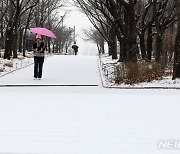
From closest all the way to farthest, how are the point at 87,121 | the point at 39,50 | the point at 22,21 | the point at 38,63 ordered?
the point at 87,121, the point at 39,50, the point at 38,63, the point at 22,21

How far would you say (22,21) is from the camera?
40.8 metres

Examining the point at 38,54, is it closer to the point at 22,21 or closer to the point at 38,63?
the point at 38,63

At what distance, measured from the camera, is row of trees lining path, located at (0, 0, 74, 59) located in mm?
26958

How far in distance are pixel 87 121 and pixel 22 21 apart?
114 feet

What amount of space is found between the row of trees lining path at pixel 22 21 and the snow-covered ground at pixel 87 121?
15.3 metres

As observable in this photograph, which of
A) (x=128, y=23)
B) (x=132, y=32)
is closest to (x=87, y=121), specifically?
(x=132, y=32)

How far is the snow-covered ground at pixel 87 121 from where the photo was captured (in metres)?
5.79

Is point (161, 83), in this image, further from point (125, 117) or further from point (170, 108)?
point (125, 117)

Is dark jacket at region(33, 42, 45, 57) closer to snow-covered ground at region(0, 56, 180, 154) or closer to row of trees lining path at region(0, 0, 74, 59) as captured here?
snow-covered ground at region(0, 56, 180, 154)

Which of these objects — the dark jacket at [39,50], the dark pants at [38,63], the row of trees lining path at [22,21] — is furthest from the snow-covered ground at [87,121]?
the row of trees lining path at [22,21]

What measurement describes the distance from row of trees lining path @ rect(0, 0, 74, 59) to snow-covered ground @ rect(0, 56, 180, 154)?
50.2ft

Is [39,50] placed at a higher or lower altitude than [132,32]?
lower

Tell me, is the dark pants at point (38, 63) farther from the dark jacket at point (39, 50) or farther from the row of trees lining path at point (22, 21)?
the row of trees lining path at point (22, 21)

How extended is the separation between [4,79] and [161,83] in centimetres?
669
